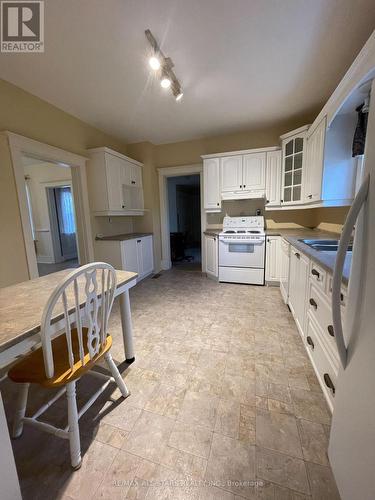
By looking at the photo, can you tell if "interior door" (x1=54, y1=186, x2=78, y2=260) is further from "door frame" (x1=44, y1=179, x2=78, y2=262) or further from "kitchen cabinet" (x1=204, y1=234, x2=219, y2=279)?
"kitchen cabinet" (x1=204, y1=234, x2=219, y2=279)

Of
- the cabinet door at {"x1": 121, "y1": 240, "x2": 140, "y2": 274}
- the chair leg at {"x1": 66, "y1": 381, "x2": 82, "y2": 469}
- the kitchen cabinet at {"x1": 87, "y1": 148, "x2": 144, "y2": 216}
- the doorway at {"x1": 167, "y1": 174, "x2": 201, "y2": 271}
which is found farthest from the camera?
the doorway at {"x1": 167, "y1": 174, "x2": 201, "y2": 271}

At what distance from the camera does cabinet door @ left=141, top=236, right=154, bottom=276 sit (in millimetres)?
3947

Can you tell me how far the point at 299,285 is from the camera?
6.41 feet

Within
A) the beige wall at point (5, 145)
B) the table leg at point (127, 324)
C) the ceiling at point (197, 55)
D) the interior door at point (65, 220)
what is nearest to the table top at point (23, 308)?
the table leg at point (127, 324)

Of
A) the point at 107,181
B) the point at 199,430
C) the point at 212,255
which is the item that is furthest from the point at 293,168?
the point at 199,430

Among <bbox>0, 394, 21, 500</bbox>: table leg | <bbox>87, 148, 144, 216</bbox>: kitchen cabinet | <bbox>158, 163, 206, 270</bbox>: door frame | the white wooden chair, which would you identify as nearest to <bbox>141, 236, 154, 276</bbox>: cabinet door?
<bbox>158, 163, 206, 270</bbox>: door frame

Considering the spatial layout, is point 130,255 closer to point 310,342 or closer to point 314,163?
point 310,342

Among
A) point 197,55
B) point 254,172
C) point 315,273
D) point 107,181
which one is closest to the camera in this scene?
point 315,273

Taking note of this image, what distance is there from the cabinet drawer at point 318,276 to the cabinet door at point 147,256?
9.72 feet

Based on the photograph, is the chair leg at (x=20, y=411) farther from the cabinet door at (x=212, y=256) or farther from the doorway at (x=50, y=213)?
Answer: the doorway at (x=50, y=213)

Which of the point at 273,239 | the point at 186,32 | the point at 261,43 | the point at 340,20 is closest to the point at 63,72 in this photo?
the point at 186,32

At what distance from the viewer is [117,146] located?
12.8 ft

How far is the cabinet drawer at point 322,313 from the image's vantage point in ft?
3.87

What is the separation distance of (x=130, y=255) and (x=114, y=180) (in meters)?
1.25
